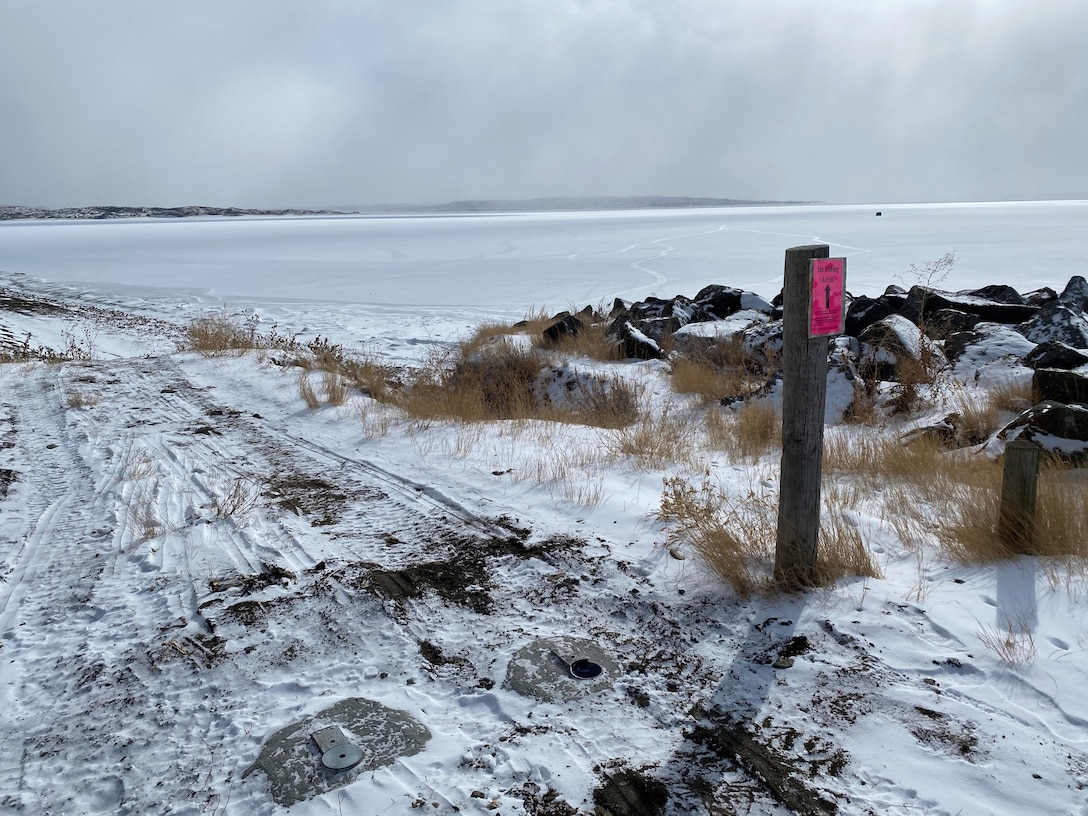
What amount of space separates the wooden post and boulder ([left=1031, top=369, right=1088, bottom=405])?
4.17 m

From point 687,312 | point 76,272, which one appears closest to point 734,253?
point 687,312

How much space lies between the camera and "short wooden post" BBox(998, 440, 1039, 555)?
3732 mm

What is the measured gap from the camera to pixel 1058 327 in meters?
9.00

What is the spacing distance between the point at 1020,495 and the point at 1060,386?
354 centimetres

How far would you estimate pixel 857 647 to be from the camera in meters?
3.23

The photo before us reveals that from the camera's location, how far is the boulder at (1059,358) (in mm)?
7242

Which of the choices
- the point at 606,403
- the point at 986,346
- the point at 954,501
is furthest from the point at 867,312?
the point at 954,501

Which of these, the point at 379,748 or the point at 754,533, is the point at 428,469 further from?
the point at 379,748

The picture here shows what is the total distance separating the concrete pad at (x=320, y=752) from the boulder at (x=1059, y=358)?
7.10 m

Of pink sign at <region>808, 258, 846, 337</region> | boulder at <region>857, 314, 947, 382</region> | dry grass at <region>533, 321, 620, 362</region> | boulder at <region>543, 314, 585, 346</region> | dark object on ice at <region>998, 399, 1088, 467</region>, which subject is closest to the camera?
pink sign at <region>808, 258, 846, 337</region>

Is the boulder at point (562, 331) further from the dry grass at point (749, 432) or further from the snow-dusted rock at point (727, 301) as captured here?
the dry grass at point (749, 432)

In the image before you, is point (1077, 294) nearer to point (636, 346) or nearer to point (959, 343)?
point (959, 343)

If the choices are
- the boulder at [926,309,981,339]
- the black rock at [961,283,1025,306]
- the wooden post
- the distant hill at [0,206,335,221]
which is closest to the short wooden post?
the wooden post

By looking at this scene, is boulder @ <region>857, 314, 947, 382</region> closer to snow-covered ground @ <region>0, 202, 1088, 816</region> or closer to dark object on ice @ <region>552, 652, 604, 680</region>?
snow-covered ground @ <region>0, 202, 1088, 816</region>
